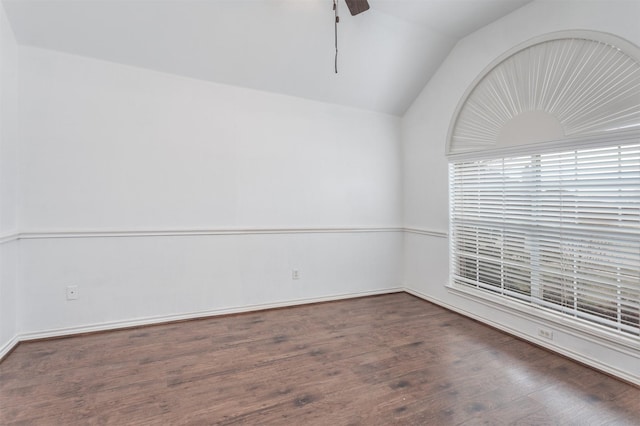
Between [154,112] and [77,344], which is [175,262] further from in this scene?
[154,112]

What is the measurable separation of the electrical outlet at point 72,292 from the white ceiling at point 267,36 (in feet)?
6.59

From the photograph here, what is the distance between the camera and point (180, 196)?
3.09m

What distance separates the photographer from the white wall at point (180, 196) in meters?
2.66

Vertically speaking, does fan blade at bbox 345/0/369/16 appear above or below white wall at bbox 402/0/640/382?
above

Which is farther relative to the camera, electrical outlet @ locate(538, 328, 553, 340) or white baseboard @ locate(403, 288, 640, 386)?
electrical outlet @ locate(538, 328, 553, 340)

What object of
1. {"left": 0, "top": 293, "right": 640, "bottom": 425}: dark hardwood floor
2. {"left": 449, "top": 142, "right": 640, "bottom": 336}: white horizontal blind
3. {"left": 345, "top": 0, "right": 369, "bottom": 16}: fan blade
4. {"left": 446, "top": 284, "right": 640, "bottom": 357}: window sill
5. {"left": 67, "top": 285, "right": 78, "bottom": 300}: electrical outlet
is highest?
{"left": 345, "top": 0, "right": 369, "bottom": 16}: fan blade

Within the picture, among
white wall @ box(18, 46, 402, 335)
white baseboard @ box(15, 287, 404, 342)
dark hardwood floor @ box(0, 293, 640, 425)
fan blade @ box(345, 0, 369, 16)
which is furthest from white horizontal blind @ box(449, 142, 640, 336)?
fan blade @ box(345, 0, 369, 16)

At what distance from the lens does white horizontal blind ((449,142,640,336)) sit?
213 cm

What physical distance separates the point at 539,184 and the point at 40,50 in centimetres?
427

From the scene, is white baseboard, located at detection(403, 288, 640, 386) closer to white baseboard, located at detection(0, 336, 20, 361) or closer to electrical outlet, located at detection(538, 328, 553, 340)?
electrical outlet, located at detection(538, 328, 553, 340)

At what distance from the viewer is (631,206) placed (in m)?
2.08

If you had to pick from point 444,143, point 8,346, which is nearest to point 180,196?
point 8,346

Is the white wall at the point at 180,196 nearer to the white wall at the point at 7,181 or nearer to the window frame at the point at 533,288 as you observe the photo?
the white wall at the point at 7,181

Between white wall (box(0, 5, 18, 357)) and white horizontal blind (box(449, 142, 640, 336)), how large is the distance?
400 cm
